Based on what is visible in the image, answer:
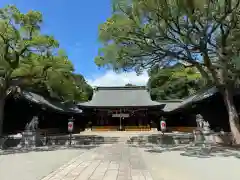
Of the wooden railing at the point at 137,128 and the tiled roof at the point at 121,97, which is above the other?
the tiled roof at the point at 121,97

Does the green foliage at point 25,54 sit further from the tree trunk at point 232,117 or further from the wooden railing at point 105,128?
the wooden railing at point 105,128

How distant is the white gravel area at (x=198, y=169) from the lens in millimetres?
7490

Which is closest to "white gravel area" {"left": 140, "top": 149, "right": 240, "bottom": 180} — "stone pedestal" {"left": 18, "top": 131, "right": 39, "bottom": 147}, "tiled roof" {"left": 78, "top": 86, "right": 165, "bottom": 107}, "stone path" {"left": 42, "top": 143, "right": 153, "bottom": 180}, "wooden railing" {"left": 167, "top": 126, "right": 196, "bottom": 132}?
"stone path" {"left": 42, "top": 143, "right": 153, "bottom": 180}

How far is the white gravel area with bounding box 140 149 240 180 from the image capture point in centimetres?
749

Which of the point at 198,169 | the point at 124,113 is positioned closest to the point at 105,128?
the point at 124,113

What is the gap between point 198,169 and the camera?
8680 millimetres

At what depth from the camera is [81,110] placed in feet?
104

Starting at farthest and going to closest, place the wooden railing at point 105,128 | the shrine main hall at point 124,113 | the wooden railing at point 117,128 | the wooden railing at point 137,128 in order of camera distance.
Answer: the wooden railing at point 105,128
the wooden railing at point 117,128
the wooden railing at point 137,128
the shrine main hall at point 124,113

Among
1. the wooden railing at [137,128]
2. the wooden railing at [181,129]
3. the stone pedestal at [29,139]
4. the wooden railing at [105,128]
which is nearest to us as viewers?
the stone pedestal at [29,139]

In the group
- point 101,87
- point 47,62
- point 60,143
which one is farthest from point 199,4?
point 101,87

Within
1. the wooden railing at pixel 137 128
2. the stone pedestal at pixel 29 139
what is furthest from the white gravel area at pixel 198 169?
the wooden railing at pixel 137 128

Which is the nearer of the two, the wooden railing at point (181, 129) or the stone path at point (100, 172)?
the stone path at point (100, 172)

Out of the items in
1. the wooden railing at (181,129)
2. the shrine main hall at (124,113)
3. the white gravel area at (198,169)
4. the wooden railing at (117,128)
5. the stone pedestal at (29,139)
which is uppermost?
the shrine main hall at (124,113)

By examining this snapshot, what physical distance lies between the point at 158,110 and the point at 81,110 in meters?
10.3
